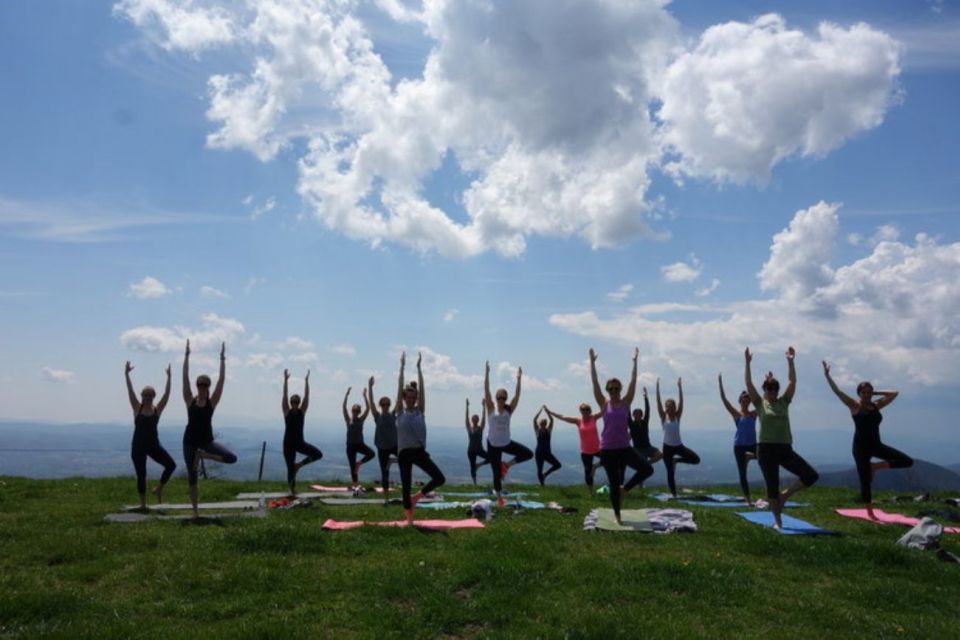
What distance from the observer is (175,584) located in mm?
7977

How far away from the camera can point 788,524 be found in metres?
13.1

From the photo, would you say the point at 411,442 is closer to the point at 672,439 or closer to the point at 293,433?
the point at 293,433

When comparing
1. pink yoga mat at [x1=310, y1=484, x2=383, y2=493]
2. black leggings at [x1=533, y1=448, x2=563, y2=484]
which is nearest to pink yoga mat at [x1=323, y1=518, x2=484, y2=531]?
pink yoga mat at [x1=310, y1=484, x2=383, y2=493]

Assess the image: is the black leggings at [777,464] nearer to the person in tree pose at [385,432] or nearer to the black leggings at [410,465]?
the black leggings at [410,465]

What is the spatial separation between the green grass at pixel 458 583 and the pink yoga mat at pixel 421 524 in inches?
22.7

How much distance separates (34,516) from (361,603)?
9471mm

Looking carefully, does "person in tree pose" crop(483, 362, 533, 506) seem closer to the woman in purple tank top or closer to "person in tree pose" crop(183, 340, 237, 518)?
the woman in purple tank top

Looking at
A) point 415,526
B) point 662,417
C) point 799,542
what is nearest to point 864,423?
point 799,542

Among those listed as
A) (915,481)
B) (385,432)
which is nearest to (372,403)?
(385,432)

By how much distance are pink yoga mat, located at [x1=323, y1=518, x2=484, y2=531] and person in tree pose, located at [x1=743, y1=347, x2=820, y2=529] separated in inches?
238

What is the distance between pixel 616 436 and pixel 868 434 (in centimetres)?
620

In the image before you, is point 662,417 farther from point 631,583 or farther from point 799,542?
point 631,583

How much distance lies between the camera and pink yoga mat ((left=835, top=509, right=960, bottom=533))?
13.9 meters

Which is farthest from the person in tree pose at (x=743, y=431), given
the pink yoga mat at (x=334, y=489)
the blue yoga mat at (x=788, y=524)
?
the pink yoga mat at (x=334, y=489)
